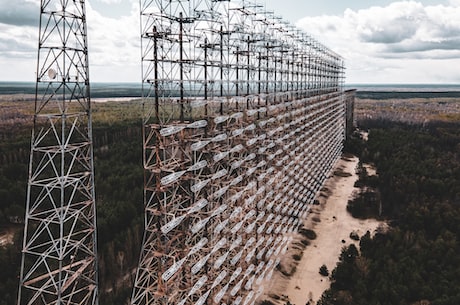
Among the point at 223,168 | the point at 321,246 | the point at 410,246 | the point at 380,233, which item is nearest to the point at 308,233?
the point at 321,246

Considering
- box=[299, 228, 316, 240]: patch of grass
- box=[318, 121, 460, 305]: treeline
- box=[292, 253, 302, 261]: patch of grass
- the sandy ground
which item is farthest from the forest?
box=[299, 228, 316, 240]: patch of grass

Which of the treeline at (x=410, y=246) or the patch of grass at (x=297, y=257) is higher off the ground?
the treeline at (x=410, y=246)

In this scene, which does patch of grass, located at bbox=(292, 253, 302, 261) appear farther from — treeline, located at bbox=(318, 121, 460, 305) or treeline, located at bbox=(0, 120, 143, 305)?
treeline, located at bbox=(0, 120, 143, 305)

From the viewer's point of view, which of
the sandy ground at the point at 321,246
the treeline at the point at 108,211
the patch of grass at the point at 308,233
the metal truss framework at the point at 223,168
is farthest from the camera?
the patch of grass at the point at 308,233

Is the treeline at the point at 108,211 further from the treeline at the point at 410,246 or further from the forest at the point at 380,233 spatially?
the treeline at the point at 410,246

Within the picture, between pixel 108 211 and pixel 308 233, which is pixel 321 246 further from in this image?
pixel 108 211

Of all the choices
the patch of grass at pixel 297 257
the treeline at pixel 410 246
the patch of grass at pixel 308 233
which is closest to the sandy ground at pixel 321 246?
the patch of grass at pixel 297 257

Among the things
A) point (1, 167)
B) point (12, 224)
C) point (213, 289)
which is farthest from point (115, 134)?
point (213, 289)
